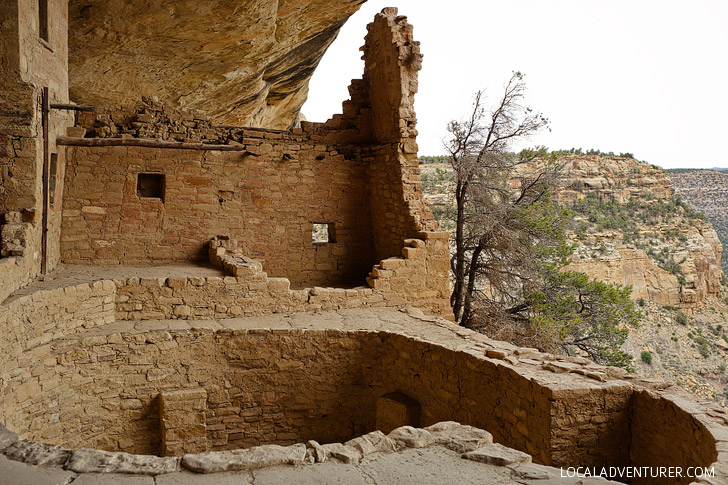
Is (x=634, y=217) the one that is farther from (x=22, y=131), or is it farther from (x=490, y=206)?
(x=22, y=131)

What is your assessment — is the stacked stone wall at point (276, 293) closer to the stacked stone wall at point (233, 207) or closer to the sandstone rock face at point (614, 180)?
the stacked stone wall at point (233, 207)

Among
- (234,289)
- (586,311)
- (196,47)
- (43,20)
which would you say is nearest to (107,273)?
(234,289)

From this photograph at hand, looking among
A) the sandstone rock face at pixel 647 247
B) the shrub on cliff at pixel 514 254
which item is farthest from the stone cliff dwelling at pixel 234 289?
the sandstone rock face at pixel 647 247

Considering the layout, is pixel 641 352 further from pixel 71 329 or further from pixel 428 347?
pixel 71 329

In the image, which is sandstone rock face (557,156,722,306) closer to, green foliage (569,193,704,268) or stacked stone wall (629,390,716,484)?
green foliage (569,193,704,268)

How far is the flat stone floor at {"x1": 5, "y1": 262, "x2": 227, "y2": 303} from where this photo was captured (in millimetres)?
6188

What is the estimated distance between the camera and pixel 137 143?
769 centimetres

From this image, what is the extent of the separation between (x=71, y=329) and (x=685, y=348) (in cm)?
1787

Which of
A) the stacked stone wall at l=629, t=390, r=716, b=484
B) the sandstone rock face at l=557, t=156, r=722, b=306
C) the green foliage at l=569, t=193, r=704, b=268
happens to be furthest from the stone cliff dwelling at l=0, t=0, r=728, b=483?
the green foliage at l=569, t=193, r=704, b=268

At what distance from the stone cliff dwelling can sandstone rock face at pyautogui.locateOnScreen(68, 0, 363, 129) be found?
0.04 metres

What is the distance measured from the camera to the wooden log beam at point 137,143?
7262 millimetres

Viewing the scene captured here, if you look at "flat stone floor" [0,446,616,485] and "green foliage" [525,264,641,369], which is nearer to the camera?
"flat stone floor" [0,446,616,485]

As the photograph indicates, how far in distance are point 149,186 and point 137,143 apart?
1185 mm

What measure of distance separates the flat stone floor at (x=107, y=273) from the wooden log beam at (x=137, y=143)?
160 cm
